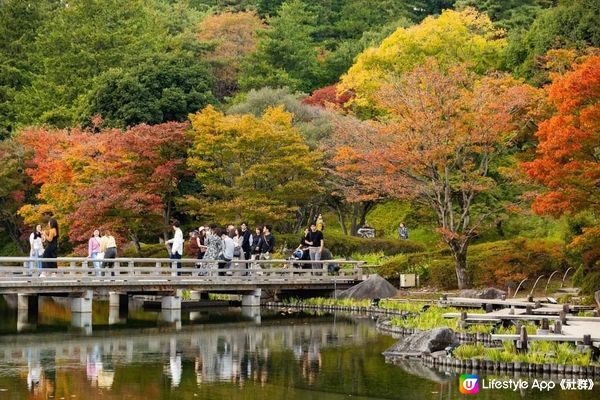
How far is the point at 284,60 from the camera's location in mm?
66062

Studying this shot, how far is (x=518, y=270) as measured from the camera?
34594 millimetres

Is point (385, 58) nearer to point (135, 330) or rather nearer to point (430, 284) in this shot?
point (430, 284)

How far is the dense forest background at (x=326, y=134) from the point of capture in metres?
34.9

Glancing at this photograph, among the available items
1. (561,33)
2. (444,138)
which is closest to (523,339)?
(444,138)

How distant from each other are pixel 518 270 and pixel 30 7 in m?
47.1

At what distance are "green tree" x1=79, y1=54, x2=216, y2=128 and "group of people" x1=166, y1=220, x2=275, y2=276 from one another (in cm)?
1308

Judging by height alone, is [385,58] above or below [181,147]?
above

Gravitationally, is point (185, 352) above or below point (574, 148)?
below

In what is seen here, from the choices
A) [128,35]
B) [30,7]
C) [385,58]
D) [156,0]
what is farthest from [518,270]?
[156,0]

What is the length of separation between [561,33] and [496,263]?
54.2ft

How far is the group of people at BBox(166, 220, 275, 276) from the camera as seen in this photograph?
33.3 m

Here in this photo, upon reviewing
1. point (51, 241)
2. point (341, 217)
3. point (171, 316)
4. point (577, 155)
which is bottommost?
point (171, 316)

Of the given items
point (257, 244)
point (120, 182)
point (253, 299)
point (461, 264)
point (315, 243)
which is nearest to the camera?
point (253, 299)

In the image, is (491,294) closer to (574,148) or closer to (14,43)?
(574,148)
